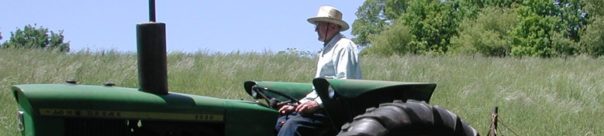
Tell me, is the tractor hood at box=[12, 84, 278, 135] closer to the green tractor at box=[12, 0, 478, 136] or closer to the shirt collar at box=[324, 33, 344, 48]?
the green tractor at box=[12, 0, 478, 136]

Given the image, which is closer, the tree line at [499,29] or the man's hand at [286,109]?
the man's hand at [286,109]

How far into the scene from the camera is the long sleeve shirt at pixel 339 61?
244 inches

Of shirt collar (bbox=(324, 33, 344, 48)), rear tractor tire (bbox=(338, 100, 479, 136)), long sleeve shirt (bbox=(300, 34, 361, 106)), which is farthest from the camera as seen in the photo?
shirt collar (bbox=(324, 33, 344, 48))

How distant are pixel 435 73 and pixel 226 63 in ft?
11.4

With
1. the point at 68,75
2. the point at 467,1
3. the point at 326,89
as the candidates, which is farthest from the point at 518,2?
the point at 326,89

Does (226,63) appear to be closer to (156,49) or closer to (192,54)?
(192,54)

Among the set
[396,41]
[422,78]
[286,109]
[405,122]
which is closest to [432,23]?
[396,41]

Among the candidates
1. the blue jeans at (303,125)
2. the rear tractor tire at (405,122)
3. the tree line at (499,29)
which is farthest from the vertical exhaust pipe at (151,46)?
the tree line at (499,29)

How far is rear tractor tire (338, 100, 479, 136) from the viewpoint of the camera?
17.7 feet

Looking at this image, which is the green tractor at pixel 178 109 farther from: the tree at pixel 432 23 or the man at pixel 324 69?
the tree at pixel 432 23

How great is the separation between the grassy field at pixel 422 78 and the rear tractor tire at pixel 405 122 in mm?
4585

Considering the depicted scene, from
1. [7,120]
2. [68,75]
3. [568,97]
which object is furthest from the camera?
[568,97]

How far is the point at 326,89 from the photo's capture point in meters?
5.77

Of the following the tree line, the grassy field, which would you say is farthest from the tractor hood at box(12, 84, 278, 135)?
the tree line
